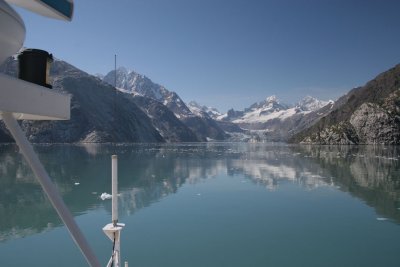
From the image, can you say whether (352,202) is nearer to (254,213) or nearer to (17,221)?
(254,213)

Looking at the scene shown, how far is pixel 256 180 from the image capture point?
5881cm

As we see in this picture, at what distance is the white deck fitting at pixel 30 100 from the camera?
433 cm

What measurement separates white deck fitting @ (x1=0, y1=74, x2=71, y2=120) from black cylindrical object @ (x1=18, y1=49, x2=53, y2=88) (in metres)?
0.33

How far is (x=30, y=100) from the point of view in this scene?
192 inches

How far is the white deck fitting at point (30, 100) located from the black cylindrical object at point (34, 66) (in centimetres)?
33

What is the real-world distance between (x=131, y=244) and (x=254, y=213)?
14196mm

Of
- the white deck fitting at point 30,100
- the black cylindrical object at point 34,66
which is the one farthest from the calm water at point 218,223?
the black cylindrical object at point 34,66

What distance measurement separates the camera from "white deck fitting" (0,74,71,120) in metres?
4.33

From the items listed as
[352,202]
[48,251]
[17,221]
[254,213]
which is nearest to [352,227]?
[254,213]

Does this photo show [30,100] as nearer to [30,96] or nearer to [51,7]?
[30,96]

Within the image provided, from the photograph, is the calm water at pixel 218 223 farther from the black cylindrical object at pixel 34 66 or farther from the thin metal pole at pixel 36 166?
the black cylindrical object at pixel 34 66

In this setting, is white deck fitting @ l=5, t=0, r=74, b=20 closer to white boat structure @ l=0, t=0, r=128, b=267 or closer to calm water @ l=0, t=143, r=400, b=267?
white boat structure @ l=0, t=0, r=128, b=267

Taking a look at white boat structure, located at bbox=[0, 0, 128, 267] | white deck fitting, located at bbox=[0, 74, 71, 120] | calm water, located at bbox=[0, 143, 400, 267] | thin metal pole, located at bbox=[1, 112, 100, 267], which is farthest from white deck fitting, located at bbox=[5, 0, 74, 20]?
calm water, located at bbox=[0, 143, 400, 267]

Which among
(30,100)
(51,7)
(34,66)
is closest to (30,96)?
(30,100)
